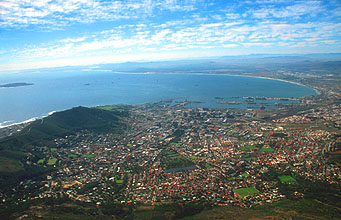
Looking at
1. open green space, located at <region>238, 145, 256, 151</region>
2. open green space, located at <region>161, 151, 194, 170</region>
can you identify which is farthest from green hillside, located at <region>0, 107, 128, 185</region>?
open green space, located at <region>238, 145, 256, 151</region>

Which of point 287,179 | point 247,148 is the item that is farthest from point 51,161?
point 287,179

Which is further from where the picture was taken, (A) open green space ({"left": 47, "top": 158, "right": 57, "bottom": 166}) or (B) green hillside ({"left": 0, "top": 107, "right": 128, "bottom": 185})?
(A) open green space ({"left": 47, "top": 158, "right": 57, "bottom": 166})

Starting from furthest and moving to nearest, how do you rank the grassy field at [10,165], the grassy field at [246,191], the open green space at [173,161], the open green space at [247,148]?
the open green space at [247,148]
the open green space at [173,161]
the grassy field at [10,165]
the grassy field at [246,191]

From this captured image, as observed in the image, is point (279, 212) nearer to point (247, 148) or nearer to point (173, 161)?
point (247, 148)

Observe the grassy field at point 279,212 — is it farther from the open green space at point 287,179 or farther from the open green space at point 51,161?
the open green space at point 51,161

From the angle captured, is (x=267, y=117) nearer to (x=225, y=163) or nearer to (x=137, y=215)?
(x=225, y=163)

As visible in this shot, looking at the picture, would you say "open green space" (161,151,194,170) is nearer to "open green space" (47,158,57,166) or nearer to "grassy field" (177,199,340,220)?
"grassy field" (177,199,340,220)

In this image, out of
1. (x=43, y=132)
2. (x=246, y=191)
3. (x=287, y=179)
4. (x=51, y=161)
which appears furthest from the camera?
(x=43, y=132)

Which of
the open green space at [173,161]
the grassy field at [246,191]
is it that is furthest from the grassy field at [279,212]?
the open green space at [173,161]
